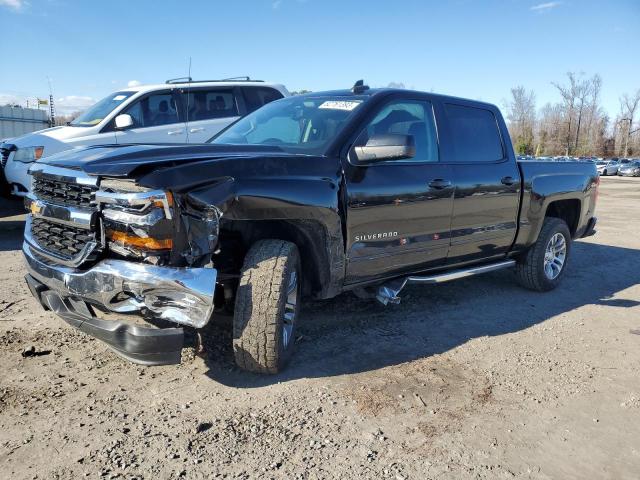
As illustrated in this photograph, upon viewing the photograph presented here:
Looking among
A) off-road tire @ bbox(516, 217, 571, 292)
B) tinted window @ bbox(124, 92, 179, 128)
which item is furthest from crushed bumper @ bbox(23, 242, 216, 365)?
tinted window @ bbox(124, 92, 179, 128)

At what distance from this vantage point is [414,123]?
4344 mm

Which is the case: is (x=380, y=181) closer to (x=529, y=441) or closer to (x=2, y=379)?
(x=529, y=441)

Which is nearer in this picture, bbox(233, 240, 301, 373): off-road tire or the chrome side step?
bbox(233, 240, 301, 373): off-road tire

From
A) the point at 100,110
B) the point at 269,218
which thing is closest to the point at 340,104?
the point at 269,218

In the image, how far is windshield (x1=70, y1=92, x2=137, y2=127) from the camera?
27.3 feet

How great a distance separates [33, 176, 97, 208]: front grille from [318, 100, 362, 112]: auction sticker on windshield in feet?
6.46

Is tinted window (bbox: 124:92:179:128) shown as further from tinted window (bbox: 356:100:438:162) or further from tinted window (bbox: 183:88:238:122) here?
tinted window (bbox: 356:100:438:162)

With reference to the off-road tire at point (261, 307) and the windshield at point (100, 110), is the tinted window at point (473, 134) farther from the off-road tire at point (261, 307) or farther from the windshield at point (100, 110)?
the windshield at point (100, 110)

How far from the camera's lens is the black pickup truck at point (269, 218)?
9.11 feet

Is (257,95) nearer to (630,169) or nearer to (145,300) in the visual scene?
(145,300)

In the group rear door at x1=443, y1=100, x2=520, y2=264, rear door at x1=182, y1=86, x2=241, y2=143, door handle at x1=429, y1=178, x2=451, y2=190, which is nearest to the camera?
door handle at x1=429, y1=178, x2=451, y2=190

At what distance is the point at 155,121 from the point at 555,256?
634 centimetres

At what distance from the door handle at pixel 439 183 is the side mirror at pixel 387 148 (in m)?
0.71

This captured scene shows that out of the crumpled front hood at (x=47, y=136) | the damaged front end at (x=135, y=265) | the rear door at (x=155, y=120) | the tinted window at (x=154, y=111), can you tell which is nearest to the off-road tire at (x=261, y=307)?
the damaged front end at (x=135, y=265)
